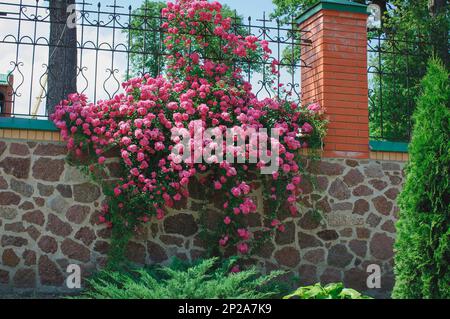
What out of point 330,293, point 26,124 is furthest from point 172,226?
point 330,293

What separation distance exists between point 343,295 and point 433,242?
79cm

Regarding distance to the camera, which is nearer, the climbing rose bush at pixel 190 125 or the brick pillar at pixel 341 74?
the climbing rose bush at pixel 190 125

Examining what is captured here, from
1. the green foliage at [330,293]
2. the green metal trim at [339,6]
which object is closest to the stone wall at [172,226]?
the green metal trim at [339,6]

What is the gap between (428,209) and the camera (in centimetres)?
424

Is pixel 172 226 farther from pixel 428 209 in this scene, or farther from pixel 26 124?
pixel 428 209

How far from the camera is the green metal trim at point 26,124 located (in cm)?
582

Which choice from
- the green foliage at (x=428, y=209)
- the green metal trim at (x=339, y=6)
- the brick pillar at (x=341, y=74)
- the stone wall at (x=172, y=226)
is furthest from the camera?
the green metal trim at (x=339, y=6)

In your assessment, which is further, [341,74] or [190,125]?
[341,74]

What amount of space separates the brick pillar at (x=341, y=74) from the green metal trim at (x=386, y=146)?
0.29 feet

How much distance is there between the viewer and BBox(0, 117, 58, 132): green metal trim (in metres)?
5.82

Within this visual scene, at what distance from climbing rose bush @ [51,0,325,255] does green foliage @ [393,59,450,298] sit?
1.88 m

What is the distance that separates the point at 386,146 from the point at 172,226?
8.77 feet

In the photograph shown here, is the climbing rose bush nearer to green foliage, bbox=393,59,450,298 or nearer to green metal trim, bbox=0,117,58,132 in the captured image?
green metal trim, bbox=0,117,58,132

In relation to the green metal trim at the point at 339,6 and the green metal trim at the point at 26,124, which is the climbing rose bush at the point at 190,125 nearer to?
the green metal trim at the point at 26,124
